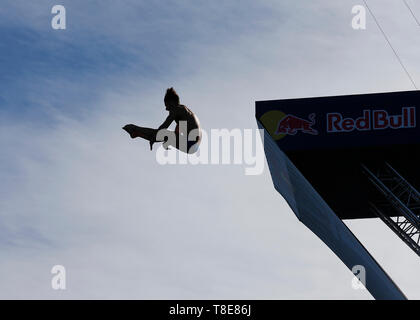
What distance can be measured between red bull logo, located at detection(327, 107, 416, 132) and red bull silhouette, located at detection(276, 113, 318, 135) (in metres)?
0.80

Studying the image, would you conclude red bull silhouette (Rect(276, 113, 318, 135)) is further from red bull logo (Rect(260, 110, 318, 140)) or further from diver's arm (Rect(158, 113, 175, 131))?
diver's arm (Rect(158, 113, 175, 131))

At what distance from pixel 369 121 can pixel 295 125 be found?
3.46 meters

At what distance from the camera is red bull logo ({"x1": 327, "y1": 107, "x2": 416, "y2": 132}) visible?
33969mm

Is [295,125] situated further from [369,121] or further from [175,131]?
[175,131]

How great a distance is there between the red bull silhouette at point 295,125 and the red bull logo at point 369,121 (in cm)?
80

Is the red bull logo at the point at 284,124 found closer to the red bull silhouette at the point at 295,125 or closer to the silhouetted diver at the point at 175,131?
the red bull silhouette at the point at 295,125

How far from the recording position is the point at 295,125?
34.7m

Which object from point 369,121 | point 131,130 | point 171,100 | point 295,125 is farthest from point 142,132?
point 369,121

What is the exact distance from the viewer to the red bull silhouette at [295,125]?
34.6 metres
